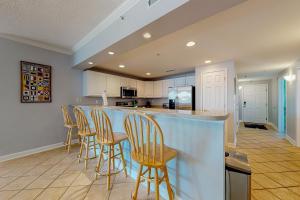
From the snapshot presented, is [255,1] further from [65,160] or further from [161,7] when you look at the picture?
[65,160]

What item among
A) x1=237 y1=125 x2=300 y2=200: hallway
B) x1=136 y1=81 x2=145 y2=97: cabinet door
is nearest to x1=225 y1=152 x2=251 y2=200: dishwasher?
x1=237 y1=125 x2=300 y2=200: hallway

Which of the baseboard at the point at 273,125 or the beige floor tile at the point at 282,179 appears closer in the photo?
the beige floor tile at the point at 282,179

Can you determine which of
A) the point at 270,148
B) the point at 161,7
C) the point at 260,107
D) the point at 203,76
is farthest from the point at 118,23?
the point at 260,107

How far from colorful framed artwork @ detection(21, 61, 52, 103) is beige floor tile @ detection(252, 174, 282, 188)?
14.3ft

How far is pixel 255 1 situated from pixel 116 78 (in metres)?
3.92

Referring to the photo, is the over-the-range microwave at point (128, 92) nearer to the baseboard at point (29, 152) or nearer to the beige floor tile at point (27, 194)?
the baseboard at point (29, 152)

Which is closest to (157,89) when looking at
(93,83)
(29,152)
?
(93,83)

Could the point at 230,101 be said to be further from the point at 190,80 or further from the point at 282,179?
the point at 282,179

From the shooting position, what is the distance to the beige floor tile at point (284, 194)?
1.68m

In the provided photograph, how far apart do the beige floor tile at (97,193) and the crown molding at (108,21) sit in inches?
93.9

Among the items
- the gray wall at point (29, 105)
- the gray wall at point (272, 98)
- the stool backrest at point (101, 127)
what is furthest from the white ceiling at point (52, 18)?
the gray wall at point (272, 98)

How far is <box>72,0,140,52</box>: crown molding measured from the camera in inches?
67.2

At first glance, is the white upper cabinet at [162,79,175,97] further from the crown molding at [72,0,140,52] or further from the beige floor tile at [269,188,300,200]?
the beige floor tile at [269,188,300,200]

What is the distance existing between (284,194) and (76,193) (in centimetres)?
268
